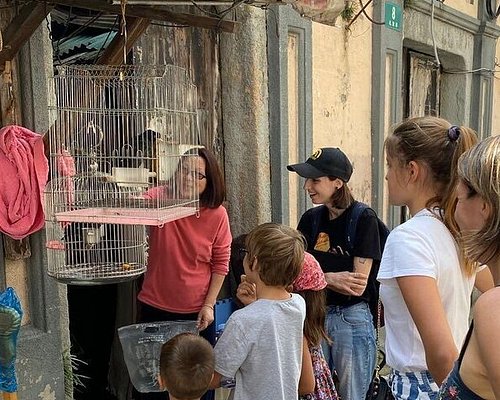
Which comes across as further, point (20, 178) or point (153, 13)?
point (153, 13)

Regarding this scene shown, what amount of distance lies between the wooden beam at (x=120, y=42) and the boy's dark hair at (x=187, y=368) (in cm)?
132

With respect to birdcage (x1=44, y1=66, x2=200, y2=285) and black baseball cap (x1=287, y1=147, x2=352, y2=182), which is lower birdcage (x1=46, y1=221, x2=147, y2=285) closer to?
birdcage (x1=44, y1=66, x2=200, y2=285)

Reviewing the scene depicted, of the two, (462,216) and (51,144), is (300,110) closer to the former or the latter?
(51,144)

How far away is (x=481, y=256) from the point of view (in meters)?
1.53

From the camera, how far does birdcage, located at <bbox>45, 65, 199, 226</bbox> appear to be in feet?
8.41

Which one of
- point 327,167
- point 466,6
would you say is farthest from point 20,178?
point 466,6

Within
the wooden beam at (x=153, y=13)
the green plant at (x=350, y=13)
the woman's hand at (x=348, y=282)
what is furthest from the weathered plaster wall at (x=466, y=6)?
the woman's hand at (x=348, y=282)

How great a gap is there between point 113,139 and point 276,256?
0.82 m

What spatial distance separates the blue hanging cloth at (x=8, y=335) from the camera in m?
2.41

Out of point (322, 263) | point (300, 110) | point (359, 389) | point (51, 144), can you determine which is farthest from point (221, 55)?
point (359, 389)

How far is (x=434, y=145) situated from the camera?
81.1 inches

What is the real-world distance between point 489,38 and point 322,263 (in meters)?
6.52

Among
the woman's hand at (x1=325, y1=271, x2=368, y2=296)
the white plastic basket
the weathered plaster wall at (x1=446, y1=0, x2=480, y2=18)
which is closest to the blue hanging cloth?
the white plastic basket

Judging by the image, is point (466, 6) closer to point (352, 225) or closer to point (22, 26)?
point (352, 225)
